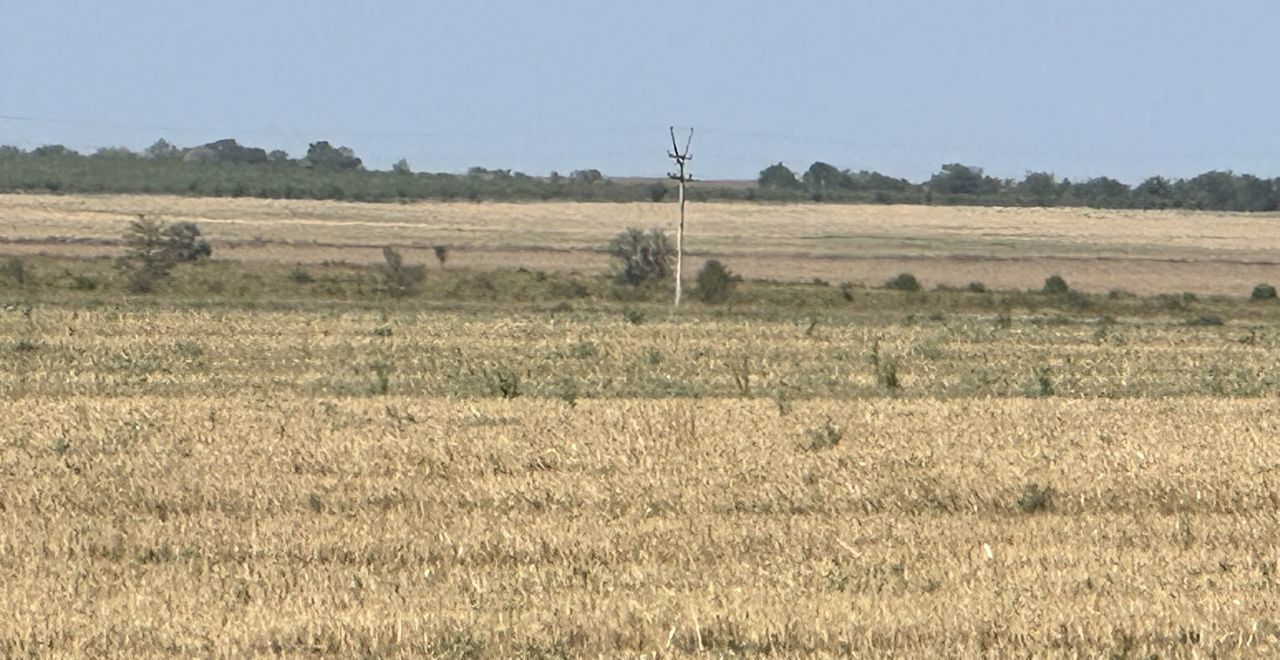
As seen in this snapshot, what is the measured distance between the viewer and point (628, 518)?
12.2 m

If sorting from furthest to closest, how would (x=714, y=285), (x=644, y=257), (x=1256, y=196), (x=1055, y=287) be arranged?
(x=1256, y=196), (x=644, y=257), (x=1055, y=287), (x=714, y=285)

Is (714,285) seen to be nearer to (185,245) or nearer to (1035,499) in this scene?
(185,245)

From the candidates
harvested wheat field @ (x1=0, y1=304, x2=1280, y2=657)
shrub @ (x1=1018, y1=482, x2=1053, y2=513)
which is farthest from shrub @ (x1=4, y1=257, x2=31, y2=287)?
shrub @ (x1=1018, y1=482, x2=1053, y2=513)

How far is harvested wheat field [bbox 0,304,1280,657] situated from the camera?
8.99 metres

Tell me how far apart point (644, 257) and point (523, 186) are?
4049 inches

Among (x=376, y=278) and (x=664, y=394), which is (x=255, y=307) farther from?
(x=664, y=394)

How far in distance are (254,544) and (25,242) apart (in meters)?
77.2

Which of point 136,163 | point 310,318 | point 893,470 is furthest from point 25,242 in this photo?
point 136,163

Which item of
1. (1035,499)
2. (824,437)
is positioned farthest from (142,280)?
(1035,499)

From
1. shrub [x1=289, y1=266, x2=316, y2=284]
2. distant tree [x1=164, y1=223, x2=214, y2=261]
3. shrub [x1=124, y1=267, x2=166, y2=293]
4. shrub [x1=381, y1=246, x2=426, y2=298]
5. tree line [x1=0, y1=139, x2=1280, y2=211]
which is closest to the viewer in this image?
shrub [x1=124, y1=267, x2=166, y2=293]

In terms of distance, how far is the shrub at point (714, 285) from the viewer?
183 feet

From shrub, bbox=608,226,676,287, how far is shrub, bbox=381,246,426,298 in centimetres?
834

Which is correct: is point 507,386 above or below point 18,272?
above

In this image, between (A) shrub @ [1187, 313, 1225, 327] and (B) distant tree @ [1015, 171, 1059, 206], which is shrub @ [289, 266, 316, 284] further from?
(B) distant tree @ [1015, 171, 1059, 206]
